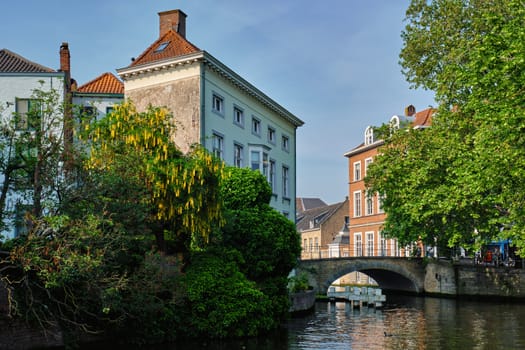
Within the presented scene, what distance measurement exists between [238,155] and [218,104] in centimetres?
290

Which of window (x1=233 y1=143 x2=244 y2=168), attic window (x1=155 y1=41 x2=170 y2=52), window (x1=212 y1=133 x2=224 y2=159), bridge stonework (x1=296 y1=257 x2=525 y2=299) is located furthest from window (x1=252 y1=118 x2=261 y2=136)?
bridge stonework (x1=296 y1=257 x2=525 y2=299)

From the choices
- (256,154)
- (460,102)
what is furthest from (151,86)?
(460,102)

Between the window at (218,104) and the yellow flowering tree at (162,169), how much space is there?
28.8 feet

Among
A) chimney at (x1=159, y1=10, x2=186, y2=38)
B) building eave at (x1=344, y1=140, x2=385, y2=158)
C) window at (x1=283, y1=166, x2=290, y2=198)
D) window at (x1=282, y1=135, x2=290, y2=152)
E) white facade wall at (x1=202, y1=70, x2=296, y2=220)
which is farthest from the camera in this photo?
building eave at (x1=344, y1=140, x2=385, y2=158)

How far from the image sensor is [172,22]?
107 feet

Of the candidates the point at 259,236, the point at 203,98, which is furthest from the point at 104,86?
the point at 259,236

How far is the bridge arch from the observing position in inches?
1570

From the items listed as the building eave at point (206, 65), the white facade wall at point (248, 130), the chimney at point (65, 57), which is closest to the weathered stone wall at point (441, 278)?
the white facade wall at point (248, 130)

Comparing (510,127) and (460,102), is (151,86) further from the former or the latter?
(510,127)

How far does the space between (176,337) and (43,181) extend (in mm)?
6338

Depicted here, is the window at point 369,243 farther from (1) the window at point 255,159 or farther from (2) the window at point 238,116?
(2) the window at point 238,116

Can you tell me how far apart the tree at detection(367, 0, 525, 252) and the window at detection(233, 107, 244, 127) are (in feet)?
21.9

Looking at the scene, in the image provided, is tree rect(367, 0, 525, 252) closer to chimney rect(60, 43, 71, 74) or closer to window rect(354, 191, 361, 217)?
chimney rect(60, 43, 71, 74)

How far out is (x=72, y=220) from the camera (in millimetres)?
14914
